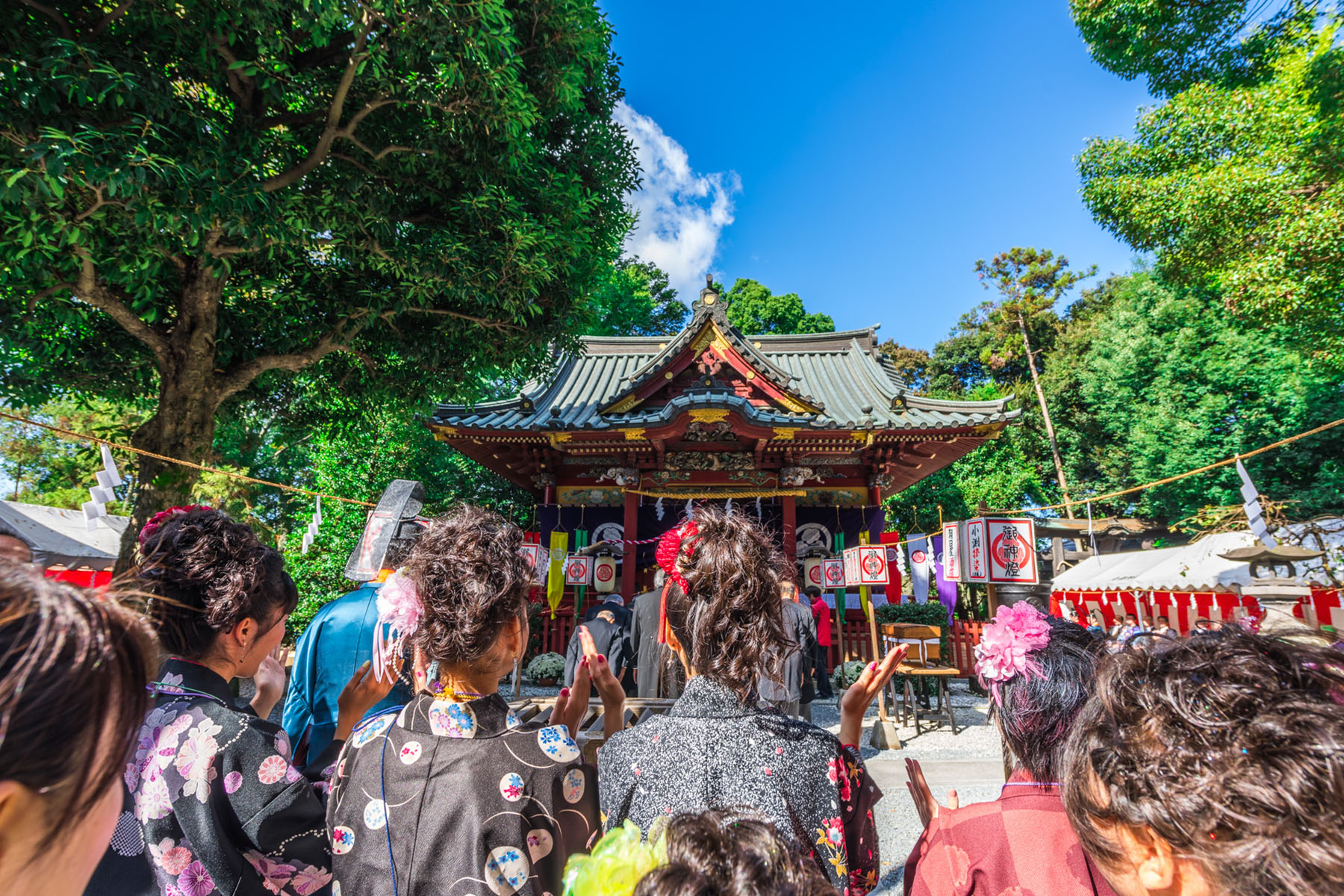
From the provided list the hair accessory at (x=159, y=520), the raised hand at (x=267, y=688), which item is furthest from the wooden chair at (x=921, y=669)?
the hair accessory at (x=159, y=520)

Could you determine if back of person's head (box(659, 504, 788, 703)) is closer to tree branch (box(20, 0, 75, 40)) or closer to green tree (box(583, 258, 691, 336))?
tree branch (box(20, 0, 75, 40))

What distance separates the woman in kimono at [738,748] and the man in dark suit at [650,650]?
2.87 meters

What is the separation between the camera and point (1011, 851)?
4.61 feet

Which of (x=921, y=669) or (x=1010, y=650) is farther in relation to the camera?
(x=921, y=669)

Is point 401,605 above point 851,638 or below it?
above

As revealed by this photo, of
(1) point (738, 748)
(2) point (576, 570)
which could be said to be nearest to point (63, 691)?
(1) point (738, 748)

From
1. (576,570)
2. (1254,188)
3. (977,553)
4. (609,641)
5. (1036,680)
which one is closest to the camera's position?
(1036,680)

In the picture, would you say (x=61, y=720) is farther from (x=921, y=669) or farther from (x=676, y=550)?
(x=921, y=669)

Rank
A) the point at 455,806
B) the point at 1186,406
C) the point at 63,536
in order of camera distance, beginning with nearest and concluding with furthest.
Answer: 1. the point at 455,806
2. the point at 63,536
3. the point at 1186,406

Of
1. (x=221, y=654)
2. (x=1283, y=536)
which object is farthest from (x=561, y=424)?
(x=1283, y=536)

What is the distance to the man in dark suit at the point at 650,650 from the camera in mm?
4508

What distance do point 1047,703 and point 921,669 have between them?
5.67 metres

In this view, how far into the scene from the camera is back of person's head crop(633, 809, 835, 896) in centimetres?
71

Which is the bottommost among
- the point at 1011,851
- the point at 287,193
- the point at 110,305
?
the point at 1011,851
